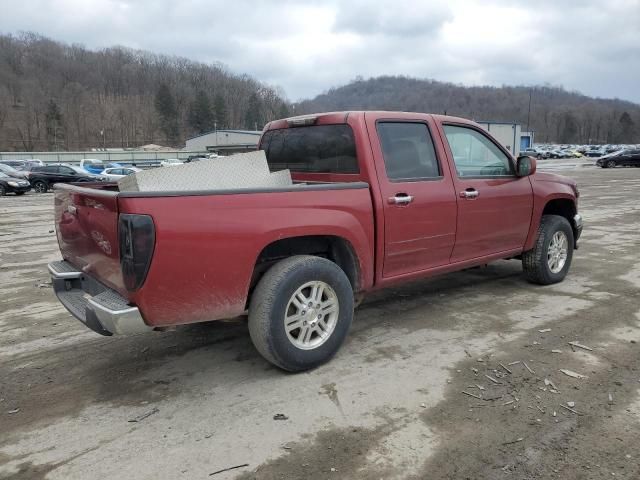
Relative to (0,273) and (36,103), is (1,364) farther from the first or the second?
(36,103)

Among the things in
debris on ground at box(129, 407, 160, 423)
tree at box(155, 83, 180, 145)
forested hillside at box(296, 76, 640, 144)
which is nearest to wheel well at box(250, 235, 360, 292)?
debris on ground at box(129, 407, 160, 423)

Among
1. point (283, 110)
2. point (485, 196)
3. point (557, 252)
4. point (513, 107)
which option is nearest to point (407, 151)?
point (485, 196)

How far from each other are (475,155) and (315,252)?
7.03 feet

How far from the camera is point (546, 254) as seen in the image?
5.97 metres

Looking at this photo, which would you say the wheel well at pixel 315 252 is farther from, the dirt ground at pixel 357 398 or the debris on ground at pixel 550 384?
the debris on ground at pixel 550 384

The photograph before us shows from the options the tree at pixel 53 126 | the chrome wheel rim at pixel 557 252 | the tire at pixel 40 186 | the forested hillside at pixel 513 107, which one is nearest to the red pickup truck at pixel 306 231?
the chrome wheel rim at pixel 557 252

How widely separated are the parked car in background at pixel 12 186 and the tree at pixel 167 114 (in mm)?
111182

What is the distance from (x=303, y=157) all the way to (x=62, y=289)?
7.64ft

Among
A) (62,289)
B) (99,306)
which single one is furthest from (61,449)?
(62,289)

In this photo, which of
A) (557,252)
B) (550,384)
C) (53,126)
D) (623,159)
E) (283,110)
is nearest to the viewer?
(550,384)

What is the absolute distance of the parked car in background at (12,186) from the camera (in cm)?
2477

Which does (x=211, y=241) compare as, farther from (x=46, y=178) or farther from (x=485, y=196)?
(x=46, y=178)

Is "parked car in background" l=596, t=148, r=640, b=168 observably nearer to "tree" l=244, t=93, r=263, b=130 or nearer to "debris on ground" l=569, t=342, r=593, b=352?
"debris on ground" l=569, t=342, r=593, b=352

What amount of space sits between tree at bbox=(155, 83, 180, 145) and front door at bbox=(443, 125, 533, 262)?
134601mm
